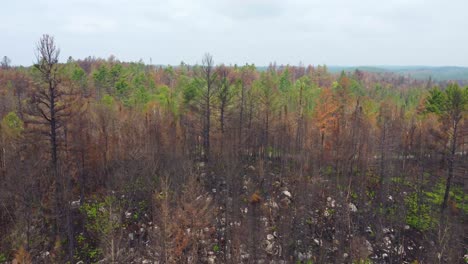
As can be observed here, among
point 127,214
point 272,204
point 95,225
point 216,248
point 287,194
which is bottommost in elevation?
point 216,248

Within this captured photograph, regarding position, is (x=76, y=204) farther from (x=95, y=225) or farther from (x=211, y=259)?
(x=211, y=259)

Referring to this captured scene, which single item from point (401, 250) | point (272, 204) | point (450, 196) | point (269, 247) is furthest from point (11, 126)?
point (450, 196)

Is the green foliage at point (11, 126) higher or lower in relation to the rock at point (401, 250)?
higher

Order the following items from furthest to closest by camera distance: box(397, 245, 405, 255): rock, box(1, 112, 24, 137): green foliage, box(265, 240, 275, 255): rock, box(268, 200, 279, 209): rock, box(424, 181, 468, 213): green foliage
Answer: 1. box(424, 181, 468, 213): green foliage
2. box(1, 112, 24, 137): green foliage
3. box(268, 200, 279, 209): rock
4. box(265, 240, 275, 255): rock
5. box(397, 245, 405, 255): rock

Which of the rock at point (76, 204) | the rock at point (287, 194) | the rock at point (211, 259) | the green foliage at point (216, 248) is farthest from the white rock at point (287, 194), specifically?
the rock at point (76, 204)

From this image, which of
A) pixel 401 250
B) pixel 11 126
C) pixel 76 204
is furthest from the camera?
pixel 11 126

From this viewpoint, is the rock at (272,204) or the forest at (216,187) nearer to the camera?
the forest at (216,187)

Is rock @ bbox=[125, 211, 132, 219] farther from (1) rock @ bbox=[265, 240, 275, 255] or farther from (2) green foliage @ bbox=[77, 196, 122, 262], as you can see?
(1) rock @ bbox=[265, 240, 275, 255]

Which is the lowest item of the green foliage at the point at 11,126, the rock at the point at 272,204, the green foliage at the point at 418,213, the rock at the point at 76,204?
the green foliage at the point at 418,213

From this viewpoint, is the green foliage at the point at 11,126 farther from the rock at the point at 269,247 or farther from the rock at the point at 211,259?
the rock at the point at 269,247

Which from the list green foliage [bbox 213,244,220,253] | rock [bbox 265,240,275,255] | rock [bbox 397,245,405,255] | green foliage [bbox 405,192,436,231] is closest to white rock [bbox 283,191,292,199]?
rock [bbox 265,240,275,255]
